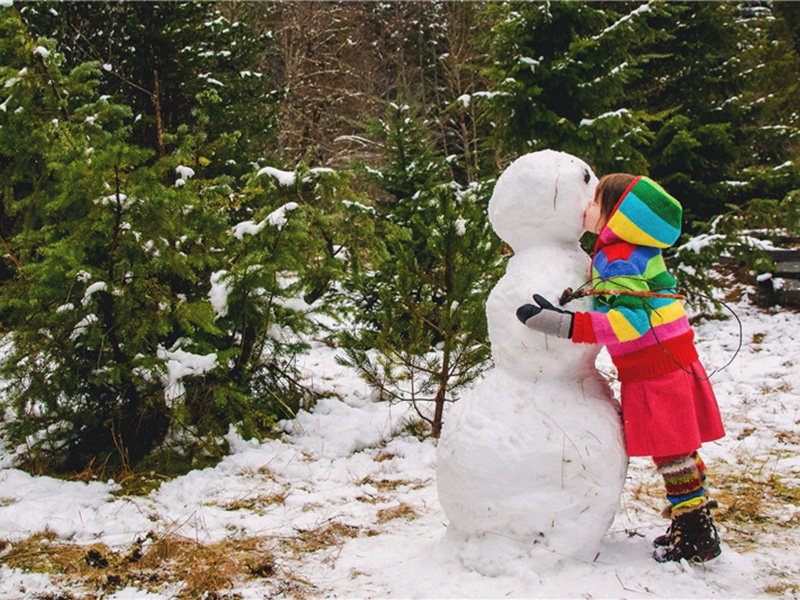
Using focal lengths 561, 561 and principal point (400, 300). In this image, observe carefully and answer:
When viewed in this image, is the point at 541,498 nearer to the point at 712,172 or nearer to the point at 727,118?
the point at 712,172

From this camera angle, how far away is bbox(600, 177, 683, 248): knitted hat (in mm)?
2225

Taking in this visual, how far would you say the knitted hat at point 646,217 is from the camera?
2.22m

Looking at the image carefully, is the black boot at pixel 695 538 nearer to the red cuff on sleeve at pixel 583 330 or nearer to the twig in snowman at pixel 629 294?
the twig in snowman at pixel 629 294

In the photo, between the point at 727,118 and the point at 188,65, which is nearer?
the point at 188,65

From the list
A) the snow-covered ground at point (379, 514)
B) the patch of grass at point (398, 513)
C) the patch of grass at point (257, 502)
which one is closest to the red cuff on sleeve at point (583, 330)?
the snow-covered ground at point (379, 514)

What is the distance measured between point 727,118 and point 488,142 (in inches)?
162

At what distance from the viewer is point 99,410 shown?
3.76 m

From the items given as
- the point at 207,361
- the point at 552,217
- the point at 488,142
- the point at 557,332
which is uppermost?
the point at 488,142

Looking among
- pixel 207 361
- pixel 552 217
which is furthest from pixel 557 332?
pixel 207 361

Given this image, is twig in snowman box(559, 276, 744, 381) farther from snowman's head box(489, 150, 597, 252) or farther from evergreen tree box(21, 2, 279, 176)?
evergreen tree box(21, 2, 279, 176)

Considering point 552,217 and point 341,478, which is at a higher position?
point 552,217

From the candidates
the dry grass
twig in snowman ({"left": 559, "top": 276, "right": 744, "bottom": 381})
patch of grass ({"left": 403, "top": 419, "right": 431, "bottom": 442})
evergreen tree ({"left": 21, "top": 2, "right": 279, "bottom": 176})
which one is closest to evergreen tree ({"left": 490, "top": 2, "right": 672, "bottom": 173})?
evergreen tree ({"left": 21, "top": 2, "right": 279, "bottom": 176})

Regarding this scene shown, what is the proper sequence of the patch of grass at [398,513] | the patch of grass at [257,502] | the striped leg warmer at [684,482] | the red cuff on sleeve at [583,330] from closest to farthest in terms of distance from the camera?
the red cuff on sleeve at [583,330] → the striped leg warmer at [684,482] → the patch of grass at [398,513] → the patch of grass at [257,502]

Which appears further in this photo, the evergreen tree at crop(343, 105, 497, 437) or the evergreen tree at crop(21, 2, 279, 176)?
the evergreen tree at crop(21, 2, 279, 176)
